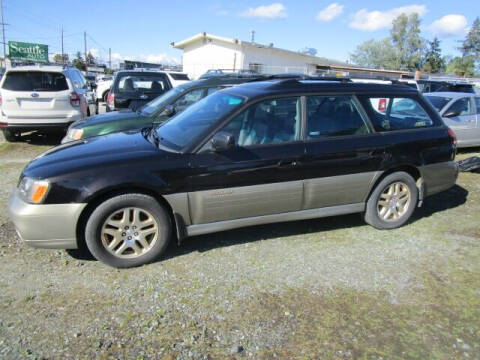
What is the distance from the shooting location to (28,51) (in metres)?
45.0

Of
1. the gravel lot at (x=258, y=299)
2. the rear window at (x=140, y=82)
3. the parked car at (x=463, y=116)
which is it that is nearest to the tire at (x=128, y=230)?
the gravel lot at (x=258, y=299)

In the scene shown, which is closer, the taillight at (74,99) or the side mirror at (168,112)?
the side mirror at (168,112)

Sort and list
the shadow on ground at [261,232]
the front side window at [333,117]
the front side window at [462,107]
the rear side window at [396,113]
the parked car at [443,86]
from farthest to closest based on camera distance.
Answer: the parked car at [443,86] < the front side window at [462,107] < the rear side window at [396,113] < the front side window at [333,117] < the shadow on ground at [261,232]

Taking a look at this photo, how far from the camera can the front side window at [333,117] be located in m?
4.09

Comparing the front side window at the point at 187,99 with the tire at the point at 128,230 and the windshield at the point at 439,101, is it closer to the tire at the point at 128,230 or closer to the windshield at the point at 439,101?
the tire at the point at 128,230

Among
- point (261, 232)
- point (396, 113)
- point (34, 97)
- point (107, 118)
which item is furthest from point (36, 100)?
Result: point (396, 113)

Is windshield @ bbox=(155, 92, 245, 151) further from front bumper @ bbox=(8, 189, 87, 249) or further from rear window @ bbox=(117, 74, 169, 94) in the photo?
rear window @ bbox=(117, 74, 169, 94)

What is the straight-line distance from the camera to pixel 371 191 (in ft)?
14.7

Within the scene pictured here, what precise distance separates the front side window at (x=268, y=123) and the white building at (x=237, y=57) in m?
25.0

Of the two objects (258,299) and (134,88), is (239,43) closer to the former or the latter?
(134,88)

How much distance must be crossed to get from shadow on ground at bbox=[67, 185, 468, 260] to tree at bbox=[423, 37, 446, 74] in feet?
248

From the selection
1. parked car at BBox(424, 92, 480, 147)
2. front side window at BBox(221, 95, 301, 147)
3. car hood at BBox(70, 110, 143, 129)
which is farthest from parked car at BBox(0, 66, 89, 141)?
parked car at BBox(424, 92, 480, 147)

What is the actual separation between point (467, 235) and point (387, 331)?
241 cm

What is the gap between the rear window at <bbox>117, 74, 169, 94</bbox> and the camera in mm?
9734
